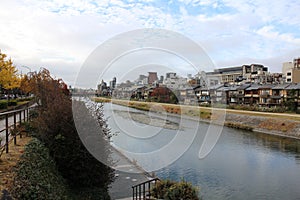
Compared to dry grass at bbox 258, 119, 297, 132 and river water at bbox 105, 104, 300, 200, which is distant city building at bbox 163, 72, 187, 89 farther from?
dry grass at bbox 258, 119, 297, 132

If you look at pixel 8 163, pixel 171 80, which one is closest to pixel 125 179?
pixel 8 163

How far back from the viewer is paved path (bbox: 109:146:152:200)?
7.28 metres

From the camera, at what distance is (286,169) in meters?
12.5

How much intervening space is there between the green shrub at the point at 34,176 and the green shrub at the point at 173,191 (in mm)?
2808

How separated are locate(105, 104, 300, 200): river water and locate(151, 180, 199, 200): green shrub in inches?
74.9

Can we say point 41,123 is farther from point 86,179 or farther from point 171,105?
point 171,105

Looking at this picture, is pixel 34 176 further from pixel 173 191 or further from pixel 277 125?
pixel 277 125

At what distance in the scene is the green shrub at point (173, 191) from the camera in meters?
6.99

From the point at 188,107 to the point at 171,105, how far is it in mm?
2405

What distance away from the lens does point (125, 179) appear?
866 cm

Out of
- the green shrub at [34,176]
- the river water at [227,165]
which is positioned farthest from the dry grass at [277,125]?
the green shrub at [34,176]

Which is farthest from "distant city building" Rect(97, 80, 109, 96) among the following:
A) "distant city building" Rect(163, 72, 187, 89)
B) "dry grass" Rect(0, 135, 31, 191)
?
"dry grass" Rect(0, 135, 31, 191)

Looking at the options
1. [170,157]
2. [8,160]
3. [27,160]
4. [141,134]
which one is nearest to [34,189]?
[27,160]

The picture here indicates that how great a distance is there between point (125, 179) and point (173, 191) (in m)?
2.19
